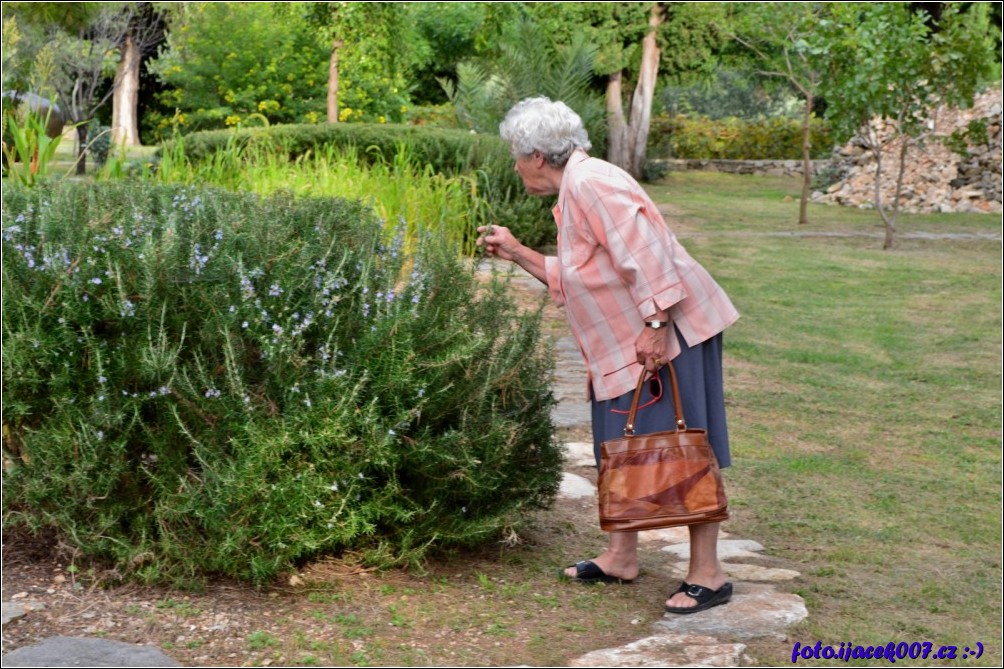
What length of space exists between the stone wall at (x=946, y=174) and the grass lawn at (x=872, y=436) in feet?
22.1

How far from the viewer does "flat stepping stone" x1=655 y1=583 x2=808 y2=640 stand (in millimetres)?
3371

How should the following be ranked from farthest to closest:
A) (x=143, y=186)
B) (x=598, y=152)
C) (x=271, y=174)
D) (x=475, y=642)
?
(x=598, y=152) < (x=271, y=174) < (x=143, y=186) < (x=475, y=642)

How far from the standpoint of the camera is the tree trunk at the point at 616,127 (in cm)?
2406

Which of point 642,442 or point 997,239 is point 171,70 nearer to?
point 997,239

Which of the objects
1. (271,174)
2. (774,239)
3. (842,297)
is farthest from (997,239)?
(271,174)

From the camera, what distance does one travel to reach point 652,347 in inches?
133

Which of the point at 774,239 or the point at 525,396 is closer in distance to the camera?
the point at 525,396

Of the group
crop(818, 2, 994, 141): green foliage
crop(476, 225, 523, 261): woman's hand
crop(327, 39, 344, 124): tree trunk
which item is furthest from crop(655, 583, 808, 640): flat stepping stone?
crop(327, 39, 344, 124): tree trunk

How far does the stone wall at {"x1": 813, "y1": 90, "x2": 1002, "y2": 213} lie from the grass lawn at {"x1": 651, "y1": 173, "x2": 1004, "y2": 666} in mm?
6742

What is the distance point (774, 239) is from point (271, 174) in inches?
339

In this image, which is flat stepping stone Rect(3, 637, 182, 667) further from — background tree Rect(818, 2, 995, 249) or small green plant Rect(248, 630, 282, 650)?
background tree Rect(818, 2, 995, 249)

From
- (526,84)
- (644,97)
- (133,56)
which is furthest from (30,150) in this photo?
(133,56)

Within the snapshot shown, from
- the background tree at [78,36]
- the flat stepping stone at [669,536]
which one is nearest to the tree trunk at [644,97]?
the background tree at [78,36]

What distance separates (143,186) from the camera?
13.9 feet
